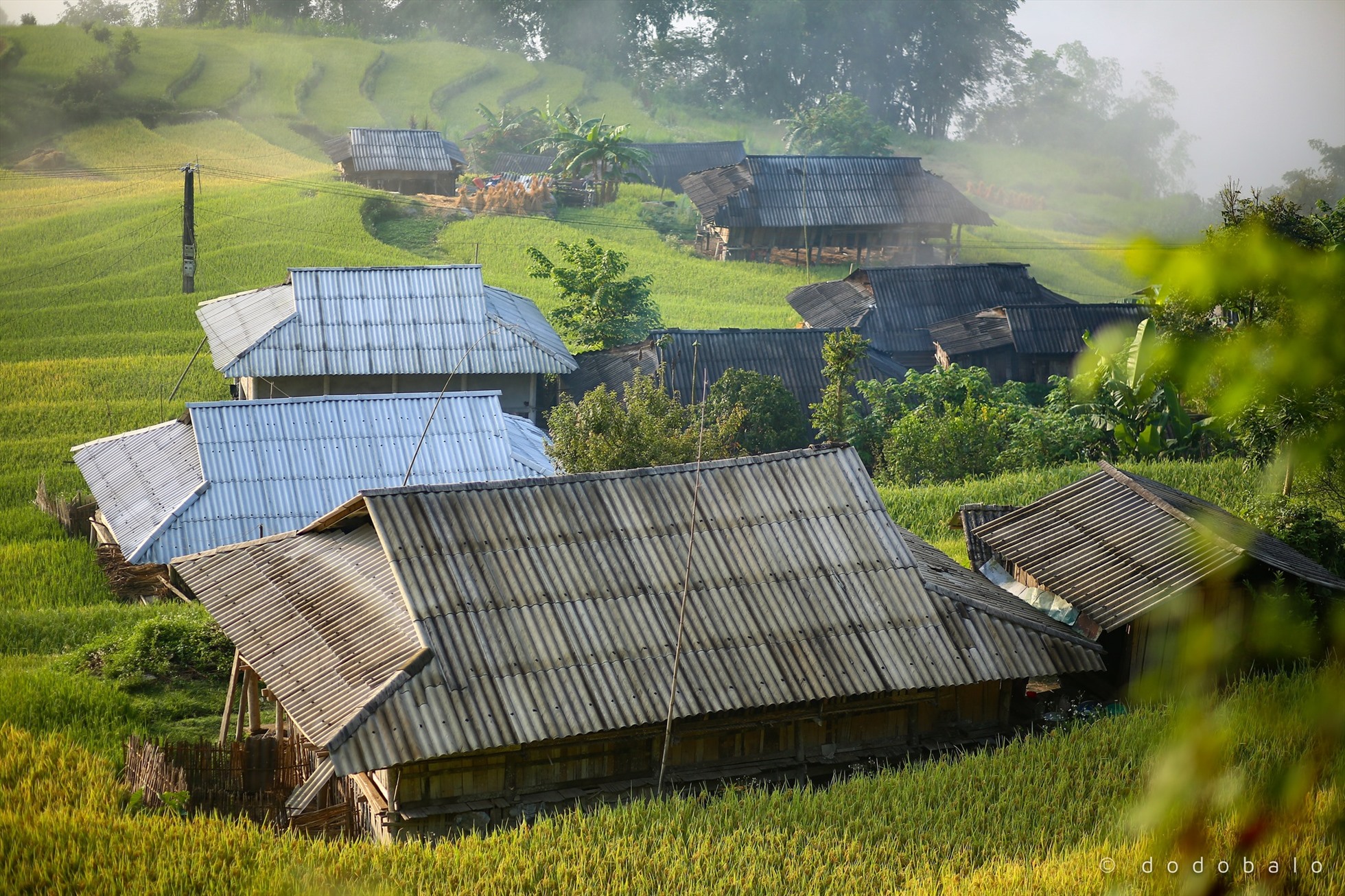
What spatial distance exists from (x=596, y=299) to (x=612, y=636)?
→ 1932cm

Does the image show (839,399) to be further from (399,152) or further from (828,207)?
(399,152)

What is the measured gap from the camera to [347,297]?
23688mm

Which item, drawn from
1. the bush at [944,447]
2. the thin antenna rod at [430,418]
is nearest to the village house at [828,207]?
the thin antenna rod at [430,418]

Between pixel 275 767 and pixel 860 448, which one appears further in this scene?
pixel 860 448

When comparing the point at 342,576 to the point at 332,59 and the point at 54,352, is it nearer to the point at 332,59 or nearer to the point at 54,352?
the point at 54,352

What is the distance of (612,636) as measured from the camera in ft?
30.8

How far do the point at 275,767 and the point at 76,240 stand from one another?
3286 centimetres

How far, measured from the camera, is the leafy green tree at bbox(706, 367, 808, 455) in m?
21.4

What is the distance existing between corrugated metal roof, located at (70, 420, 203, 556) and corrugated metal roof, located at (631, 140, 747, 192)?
107 feet

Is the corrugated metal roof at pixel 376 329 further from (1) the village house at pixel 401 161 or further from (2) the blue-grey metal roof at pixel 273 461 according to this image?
(1) the village house at pixel 401 161

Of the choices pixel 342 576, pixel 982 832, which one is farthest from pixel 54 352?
pixel 982 832

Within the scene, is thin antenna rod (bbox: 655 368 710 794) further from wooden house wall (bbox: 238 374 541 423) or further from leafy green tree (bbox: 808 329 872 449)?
wooden house wall (bbox: 238 374 541 423)

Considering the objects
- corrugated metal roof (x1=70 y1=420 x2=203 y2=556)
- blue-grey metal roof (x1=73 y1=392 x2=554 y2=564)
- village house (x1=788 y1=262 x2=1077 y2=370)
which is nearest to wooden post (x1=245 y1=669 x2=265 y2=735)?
blue-grey metal roof (x1=73 y1=392 x2=554 y2=564)

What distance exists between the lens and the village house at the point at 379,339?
22562 millimetres
